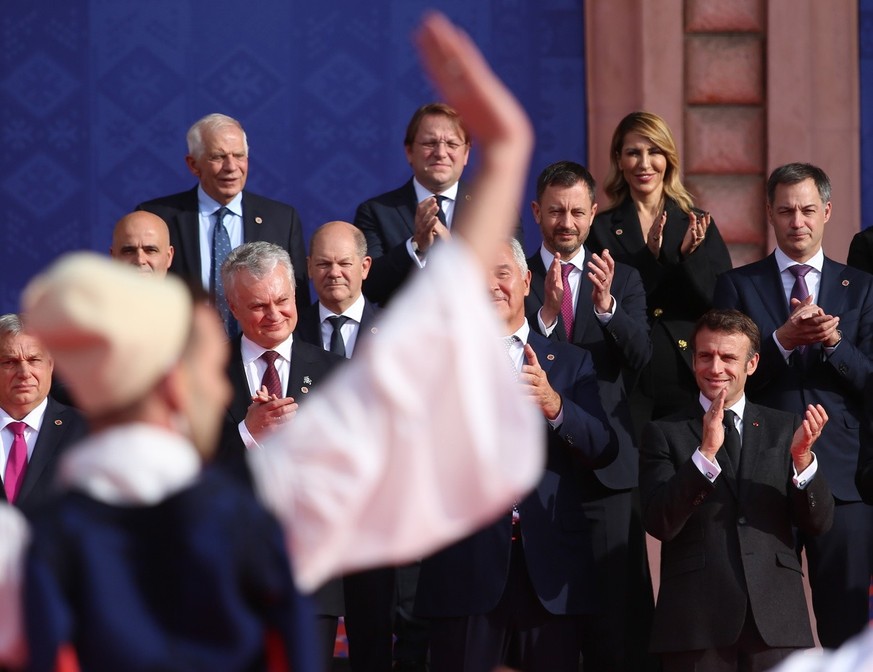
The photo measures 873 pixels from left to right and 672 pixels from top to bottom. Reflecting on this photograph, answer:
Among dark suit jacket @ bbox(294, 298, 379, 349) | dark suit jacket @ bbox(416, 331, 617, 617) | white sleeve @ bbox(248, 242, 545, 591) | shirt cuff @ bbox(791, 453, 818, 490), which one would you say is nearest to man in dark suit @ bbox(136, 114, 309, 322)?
dark suit jacket @ bbox(294, 298, 379, 349)

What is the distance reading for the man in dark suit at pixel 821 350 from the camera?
4.67m

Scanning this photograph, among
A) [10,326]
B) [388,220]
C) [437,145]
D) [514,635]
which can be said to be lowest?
[514,635]

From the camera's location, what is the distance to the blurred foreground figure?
4.96 feet

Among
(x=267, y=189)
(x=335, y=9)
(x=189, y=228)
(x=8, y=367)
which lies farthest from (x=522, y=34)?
(x=8, y=367)

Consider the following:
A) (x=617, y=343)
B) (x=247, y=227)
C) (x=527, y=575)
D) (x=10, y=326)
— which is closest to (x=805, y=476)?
(x=617, y=343)

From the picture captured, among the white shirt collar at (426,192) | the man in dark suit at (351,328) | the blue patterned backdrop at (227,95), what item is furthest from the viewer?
the blue patterned backdrop at (227,95)

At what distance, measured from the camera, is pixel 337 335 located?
193 inches

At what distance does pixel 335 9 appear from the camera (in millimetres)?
6746

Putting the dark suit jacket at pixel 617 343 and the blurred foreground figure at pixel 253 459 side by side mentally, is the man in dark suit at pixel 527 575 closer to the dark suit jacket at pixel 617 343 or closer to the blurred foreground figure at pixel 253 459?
the dark suit jacket at pixel 617 343

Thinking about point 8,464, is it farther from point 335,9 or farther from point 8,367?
point 335,9

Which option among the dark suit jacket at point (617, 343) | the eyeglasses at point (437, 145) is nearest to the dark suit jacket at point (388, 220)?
the eyeglasses at point (437, 145)

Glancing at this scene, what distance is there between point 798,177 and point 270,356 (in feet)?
6.12

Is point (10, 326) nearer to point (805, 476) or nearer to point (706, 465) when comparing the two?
point (706, 465)

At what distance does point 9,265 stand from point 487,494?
5357 millimetres
